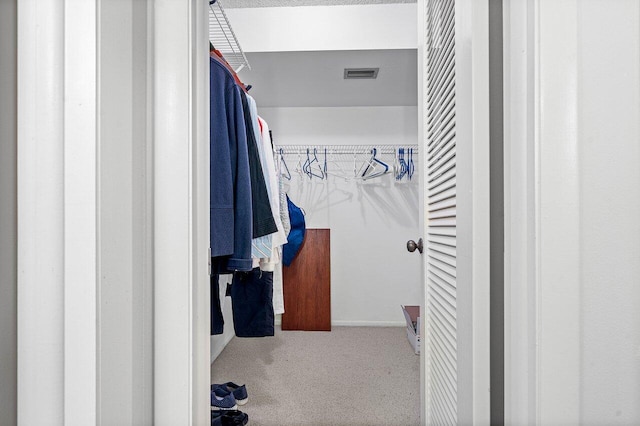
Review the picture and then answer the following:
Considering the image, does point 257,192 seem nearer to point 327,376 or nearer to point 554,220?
point 554,220

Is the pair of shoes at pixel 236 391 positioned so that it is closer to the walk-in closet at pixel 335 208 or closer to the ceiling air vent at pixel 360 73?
the walk-in closet at pixel 335 208

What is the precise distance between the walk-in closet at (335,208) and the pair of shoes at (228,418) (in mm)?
138

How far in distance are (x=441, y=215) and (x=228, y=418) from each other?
1.32m

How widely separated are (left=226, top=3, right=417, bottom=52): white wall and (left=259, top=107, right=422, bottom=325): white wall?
1268mm

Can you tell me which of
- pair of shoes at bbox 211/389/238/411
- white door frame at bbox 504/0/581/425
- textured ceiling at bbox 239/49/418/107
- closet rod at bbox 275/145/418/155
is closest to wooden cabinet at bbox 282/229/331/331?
closet rod at bbox 275/145/418/155

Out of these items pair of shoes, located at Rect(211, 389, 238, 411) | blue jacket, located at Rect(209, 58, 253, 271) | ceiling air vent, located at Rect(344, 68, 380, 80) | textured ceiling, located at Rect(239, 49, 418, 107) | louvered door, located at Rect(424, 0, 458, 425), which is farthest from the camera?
ceiling air vent, located at Rect(344, 68, 380, 80)

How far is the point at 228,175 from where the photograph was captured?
133 cm

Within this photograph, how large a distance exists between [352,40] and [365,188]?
1.51 meters

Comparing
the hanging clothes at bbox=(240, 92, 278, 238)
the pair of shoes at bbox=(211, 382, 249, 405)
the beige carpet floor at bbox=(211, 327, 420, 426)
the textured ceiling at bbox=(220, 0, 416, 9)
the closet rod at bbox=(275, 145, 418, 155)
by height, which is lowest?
the beige carpet floor at bbox=(211, 327, 420, 426)

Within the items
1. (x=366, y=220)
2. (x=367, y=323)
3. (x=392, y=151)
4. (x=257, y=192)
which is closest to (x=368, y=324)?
(x=367, y=323)

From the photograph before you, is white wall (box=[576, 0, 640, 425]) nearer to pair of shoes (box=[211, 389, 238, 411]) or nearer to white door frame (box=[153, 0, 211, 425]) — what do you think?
white door frame (box=[153, 0, 211, 425])

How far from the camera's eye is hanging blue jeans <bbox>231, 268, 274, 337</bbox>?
1.81 m

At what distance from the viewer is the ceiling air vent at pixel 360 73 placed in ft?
8.96

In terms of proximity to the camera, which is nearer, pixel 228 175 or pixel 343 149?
pixel 228 175
